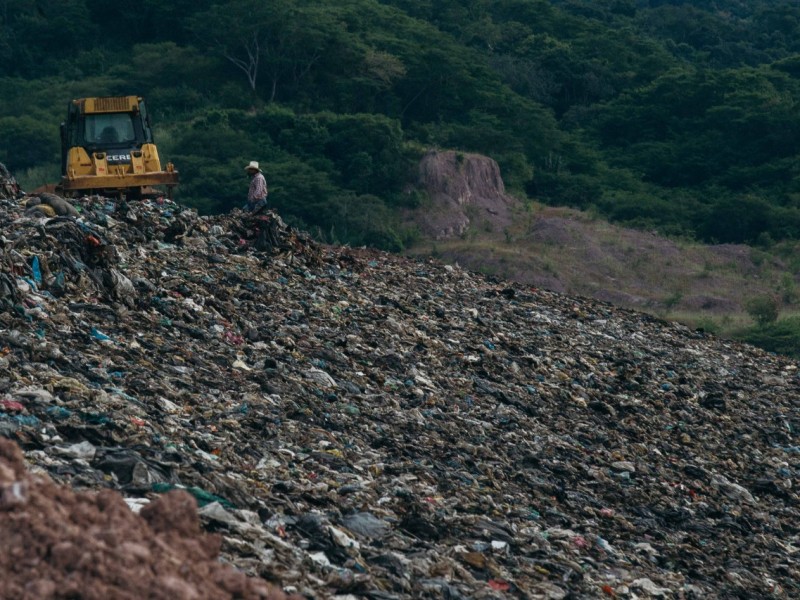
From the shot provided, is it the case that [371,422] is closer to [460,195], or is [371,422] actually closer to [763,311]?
[763,311]

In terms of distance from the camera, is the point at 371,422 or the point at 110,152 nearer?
the point at 371,422

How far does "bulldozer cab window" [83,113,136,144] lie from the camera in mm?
16188

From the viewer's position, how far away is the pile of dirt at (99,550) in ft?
13.2

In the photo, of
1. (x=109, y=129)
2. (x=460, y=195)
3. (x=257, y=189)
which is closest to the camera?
(x=257, y=189)

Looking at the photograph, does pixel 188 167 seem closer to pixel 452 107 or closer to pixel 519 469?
pixel 452 107

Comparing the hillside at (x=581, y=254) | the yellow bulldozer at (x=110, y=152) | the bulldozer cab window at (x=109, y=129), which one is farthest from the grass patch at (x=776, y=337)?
the bulldozer cab window at (x=109, y=129)

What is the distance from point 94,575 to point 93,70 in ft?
123

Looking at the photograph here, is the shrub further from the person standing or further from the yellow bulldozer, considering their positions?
the yellow bulldozer

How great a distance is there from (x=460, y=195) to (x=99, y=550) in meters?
27.7

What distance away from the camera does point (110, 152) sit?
16016mm

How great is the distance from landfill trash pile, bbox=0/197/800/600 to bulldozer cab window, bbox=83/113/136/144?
8.57ft

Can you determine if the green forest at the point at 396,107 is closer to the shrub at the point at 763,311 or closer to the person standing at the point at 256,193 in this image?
the shrub at the point at 763,311

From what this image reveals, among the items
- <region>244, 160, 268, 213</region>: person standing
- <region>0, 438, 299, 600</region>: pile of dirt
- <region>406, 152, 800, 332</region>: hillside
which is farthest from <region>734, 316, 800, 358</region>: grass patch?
<region>0, 438, 299, 600</region>: pile of dirt

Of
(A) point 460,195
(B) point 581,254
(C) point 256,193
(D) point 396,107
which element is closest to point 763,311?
(B) point 581,254
